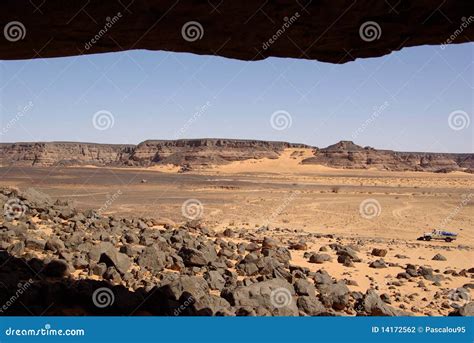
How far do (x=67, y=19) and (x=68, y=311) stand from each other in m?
4.24

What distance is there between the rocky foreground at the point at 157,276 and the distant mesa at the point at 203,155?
7009 centimetres

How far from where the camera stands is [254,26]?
5.42 meters

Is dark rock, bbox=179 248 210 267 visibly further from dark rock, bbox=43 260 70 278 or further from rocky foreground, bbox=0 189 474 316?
dark rock, bbox=43 260 70 278

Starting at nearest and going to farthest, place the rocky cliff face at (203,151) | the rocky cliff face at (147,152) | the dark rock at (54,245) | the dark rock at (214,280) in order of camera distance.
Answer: the dark rock at (214,280), the dark rock at (54,245), the rocky cliff face at (203,151), the rocky cliff face at (147,152)

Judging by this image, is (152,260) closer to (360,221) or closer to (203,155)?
(360,221)

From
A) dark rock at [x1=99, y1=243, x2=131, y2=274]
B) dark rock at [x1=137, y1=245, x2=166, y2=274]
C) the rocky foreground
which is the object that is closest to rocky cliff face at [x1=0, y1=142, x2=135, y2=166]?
the rocky foreground

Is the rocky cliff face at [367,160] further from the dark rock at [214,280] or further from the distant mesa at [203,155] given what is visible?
the dark rock at [214,280]

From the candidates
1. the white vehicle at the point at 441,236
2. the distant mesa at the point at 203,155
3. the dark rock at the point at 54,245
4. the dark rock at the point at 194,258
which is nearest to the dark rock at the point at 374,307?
the dark rock at the point at 194,258

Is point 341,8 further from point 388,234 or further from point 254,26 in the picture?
point 388,234

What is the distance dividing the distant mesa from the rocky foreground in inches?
2759

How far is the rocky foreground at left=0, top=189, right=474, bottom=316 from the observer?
704cm

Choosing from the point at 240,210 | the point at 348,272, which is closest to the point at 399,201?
the point at 240,210

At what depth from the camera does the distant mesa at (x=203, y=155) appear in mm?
94438

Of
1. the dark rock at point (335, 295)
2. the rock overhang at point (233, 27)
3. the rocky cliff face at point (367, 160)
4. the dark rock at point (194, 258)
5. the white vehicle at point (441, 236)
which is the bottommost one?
the dark rock at point (335, 295)
